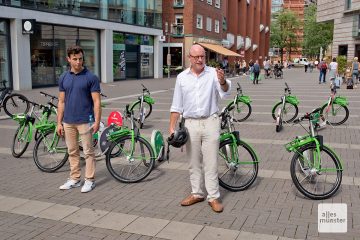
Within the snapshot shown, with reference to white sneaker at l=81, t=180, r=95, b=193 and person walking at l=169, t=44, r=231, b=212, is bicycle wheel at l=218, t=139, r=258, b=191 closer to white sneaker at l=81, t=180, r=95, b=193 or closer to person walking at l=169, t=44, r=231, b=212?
person walking at l=169, t=44, r=231, b=212

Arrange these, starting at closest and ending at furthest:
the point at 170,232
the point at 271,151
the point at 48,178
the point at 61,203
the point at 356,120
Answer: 1. the point at 170,232
2. the point at 61,203
3. the point at 48,178
4. the point at 271,151
5. the point at 356,120

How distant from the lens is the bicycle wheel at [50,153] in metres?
6.43

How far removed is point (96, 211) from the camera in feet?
15.6

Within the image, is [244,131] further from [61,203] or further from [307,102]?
[307,102]

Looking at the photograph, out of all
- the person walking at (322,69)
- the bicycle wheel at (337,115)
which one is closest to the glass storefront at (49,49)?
the person walking at (322,69)

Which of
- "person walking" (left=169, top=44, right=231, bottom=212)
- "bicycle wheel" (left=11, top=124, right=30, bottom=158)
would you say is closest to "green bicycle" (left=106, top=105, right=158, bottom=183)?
"person walking" (left=169, top=44, right=231, bottom=212)

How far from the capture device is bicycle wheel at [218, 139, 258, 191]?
5.37 m

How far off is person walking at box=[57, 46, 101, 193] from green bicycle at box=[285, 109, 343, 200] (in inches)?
96.9

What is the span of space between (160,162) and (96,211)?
227 centimetres

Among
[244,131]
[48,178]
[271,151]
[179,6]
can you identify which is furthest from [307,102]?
[179,6]

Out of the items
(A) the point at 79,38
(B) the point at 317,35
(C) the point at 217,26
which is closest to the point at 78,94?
(A) the point at 79,38

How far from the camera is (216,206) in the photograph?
Result: 15.3ft

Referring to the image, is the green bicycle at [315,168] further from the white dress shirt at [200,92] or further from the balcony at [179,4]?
the balcony at [179,4]

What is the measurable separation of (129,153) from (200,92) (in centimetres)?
175
